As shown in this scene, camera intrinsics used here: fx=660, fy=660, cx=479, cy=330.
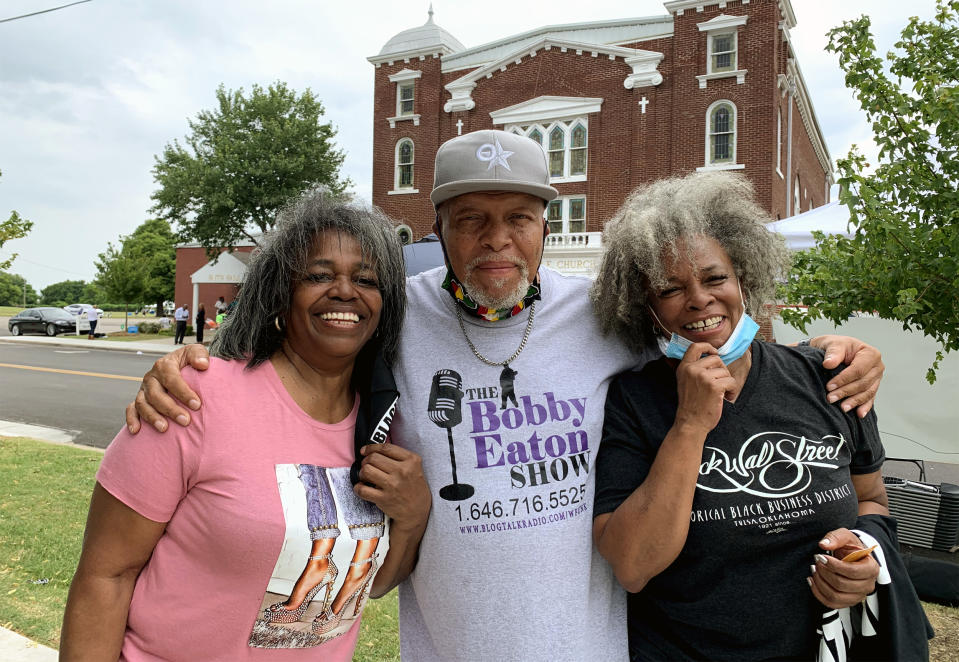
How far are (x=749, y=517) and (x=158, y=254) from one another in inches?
1964

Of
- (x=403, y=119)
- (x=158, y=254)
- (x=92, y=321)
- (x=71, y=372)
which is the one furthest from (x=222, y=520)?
(x=158, y=254)

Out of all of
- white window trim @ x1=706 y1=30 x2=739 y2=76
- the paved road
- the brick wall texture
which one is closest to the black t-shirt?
the paved road

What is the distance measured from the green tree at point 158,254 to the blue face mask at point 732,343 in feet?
126

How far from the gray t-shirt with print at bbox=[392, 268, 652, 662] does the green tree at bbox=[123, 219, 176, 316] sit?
125 ft

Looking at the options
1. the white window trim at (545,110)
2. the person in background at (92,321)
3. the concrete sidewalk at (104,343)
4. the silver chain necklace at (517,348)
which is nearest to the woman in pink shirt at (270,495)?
the silver chain necklace at (517,348)

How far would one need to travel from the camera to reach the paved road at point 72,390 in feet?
32.9

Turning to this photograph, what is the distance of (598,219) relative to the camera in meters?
21.5

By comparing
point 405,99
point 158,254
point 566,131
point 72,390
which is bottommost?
point 72,390

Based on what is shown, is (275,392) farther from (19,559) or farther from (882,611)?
(19,559)

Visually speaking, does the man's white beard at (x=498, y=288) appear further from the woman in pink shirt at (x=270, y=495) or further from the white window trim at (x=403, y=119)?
the white window trim at (x=403, y=119)

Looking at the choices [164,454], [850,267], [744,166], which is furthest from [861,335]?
[744,166]

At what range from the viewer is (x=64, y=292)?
118m

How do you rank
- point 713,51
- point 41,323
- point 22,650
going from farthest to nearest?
1. point 41,323
2. point 713,51
3. point 22,650

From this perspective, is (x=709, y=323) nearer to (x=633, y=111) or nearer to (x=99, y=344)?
(x=633, y=111)
